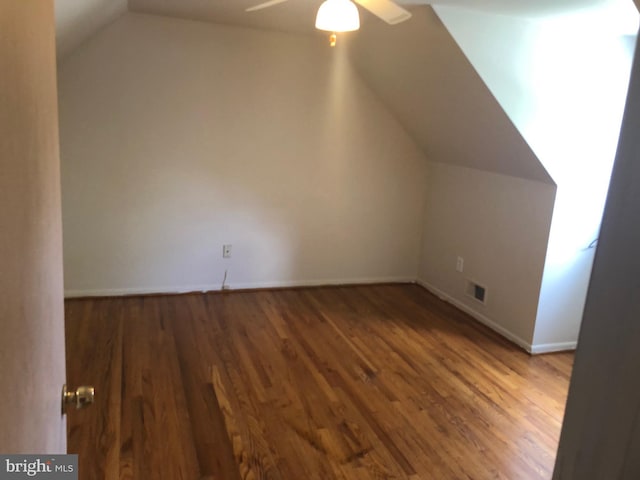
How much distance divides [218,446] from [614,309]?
199 cm

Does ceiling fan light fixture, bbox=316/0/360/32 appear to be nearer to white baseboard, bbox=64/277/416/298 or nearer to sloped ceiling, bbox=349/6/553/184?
sloped ceiling, bbox=349/6/553/184

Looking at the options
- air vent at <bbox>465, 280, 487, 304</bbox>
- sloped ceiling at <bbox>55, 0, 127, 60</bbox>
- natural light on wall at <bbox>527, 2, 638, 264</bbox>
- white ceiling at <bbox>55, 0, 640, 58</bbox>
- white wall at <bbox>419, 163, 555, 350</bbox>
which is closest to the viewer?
sloped ceiling at <bbox>55, 0, 127, 60</bbox>

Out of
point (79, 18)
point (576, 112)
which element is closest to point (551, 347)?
point (576, 112)

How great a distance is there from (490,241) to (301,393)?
196cm

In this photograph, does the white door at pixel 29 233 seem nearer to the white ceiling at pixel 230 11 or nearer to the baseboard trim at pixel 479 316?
the white ceiling at pixel 230 11

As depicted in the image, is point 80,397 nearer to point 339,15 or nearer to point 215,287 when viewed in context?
point 339,15

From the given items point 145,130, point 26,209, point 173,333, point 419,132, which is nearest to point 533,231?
point 419,132

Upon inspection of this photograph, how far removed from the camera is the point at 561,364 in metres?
3.21

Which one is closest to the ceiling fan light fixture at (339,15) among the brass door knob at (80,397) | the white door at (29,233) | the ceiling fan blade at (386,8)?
the ceiling fan blade at (386,8)

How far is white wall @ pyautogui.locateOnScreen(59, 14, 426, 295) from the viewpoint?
359 centimetres

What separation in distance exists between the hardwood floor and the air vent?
0.69ft

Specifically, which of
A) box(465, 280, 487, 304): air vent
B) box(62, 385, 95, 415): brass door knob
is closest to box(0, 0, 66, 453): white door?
box(62, 385, 95, 415): brass door knob

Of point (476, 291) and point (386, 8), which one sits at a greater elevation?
point (386, 8)

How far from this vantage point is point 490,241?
12.2ft
